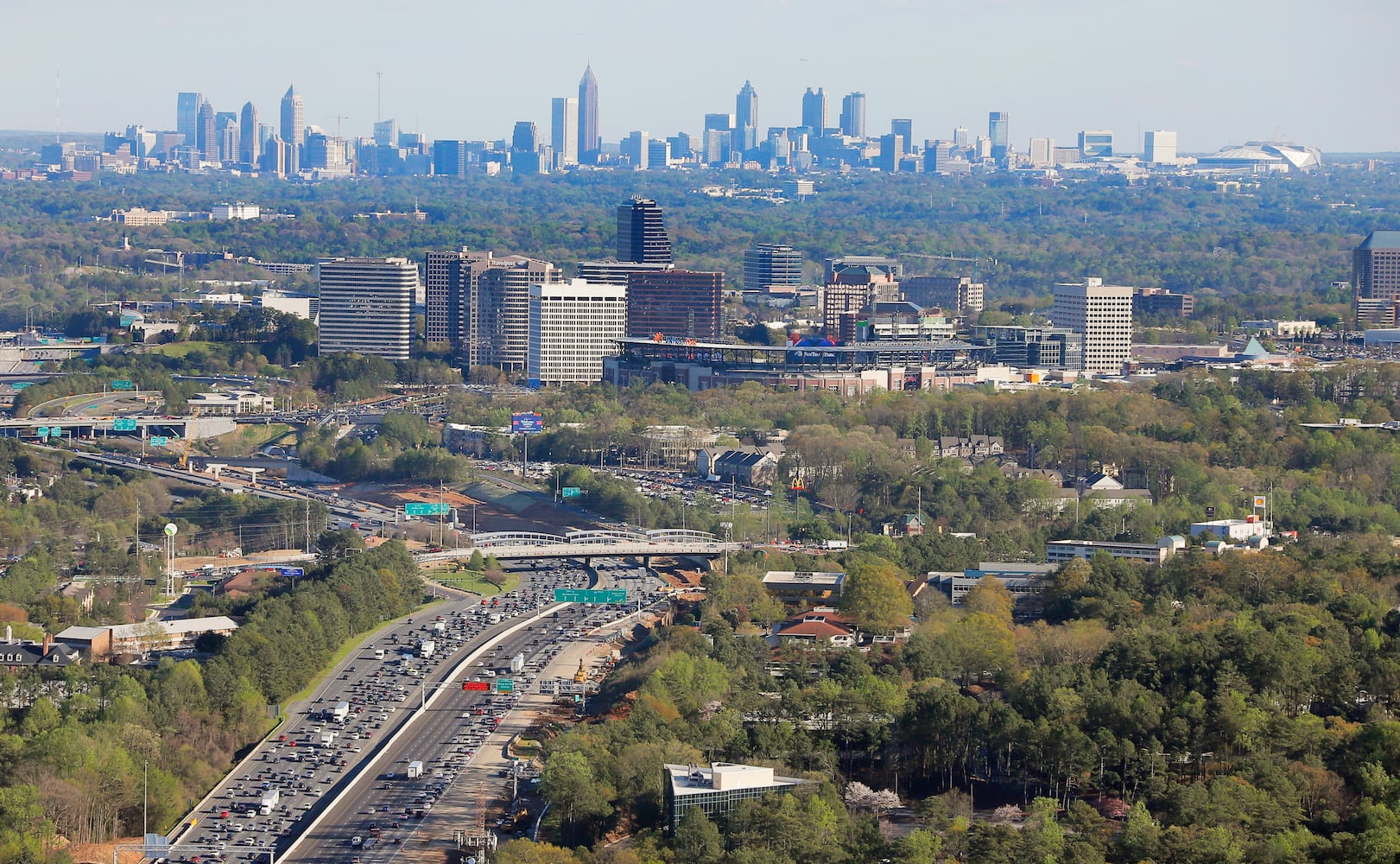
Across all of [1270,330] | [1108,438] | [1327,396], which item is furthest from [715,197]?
[1108,438]

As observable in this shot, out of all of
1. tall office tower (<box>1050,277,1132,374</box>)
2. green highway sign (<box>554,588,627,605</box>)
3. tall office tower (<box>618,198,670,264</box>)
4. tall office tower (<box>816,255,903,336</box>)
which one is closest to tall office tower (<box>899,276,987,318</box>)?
tall office tower (<box>816,255,903,336</box>)

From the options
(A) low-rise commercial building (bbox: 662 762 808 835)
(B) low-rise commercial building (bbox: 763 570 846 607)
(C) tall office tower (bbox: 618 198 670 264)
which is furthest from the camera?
(C) tall office tower (bbox: 618 198 670 264)

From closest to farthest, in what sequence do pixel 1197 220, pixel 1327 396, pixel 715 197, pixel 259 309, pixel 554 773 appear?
pixel 554 773 < pixel 1327 396 < pixel 259 309 < pixel 1197 220 < pixel 715 197

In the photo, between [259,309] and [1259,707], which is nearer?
[1259,707]

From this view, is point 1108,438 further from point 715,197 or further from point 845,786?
point 715,197

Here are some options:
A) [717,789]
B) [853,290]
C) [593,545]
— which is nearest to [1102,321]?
[853,290]

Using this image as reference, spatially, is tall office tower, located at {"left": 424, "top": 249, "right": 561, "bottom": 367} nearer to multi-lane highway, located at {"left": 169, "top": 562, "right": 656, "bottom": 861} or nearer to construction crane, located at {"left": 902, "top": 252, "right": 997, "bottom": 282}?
construction crane, located at {"left": 902, "top": 252, "right": 997, "bottom": 282}

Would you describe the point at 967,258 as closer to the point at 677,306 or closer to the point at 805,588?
the point at 677,306
